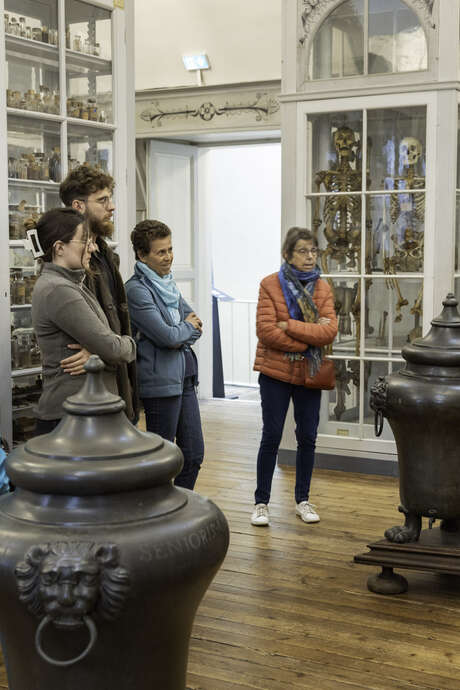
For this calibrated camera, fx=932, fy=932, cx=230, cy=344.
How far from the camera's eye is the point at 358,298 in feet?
17.5

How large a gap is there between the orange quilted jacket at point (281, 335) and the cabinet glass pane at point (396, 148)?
→ 1238mm

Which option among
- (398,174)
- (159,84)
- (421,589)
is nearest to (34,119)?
(398,174)

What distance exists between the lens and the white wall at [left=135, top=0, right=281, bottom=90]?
707 cm

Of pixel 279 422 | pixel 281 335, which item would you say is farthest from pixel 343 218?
pixel 279 422

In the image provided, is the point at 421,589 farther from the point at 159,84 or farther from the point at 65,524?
the point at 159,84

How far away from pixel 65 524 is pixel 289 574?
6.81ft

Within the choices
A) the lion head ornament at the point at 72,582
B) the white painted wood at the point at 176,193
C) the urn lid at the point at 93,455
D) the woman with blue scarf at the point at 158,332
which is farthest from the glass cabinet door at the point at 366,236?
the lion head ornament at the point at 72,582

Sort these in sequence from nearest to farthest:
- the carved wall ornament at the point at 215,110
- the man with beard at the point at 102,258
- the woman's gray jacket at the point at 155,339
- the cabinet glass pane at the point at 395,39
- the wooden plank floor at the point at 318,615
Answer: the wooden plank floor at the point at 318,615 < the man with beard at the point at 102,258 < the woman's gray jacket at the point at 155,339 < the cabinet glass pane at the point at 395,39 < the carved wall ornament at the point at 215,110

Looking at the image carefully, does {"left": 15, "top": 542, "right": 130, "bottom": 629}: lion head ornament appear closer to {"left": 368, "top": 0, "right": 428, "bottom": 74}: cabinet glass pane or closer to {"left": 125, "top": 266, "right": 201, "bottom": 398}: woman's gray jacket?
{"left": 125, "top": 266, "right": 201, "bottom": 398}: woman's gray jacket

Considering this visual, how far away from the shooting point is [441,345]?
11.3 ft

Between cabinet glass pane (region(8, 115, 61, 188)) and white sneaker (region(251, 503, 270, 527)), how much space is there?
175 cm

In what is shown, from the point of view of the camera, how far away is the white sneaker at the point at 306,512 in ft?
14.3

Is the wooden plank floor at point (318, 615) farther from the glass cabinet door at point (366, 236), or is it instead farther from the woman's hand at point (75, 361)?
the woman's hand at point (75, 361)

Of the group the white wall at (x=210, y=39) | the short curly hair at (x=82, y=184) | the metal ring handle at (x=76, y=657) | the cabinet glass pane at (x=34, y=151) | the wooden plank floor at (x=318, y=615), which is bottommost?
the wooden plank floor at (x=318, y=615)
